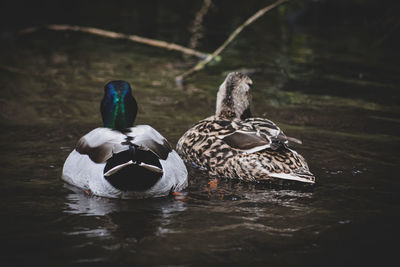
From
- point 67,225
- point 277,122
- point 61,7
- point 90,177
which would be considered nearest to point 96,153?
point 90,177

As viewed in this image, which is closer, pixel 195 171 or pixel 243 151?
pixel 243 151

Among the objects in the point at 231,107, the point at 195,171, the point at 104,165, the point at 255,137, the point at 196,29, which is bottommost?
the point at 195,171

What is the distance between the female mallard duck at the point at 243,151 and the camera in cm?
603

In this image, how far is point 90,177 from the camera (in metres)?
5.42

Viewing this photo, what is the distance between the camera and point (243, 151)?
20.6 feet

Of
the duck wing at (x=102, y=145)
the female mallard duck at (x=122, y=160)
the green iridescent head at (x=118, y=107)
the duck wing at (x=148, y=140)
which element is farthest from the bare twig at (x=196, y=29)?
the duck wing at (x=102, y=145)

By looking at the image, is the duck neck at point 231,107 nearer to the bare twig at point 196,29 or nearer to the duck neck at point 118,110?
the duck neck at point 118,110

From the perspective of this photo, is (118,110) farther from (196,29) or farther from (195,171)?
(196,29)

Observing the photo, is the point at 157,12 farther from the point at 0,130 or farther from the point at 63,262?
the point at 63,262

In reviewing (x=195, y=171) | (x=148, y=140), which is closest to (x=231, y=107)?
(x=195, y=171)

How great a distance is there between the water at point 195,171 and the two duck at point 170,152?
0.17 metres

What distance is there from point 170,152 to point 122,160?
99 centimetres

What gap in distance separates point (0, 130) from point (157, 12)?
44.2ft

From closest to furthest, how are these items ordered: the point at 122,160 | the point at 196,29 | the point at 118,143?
the point at 122,160 → the point at 118,143 → the point at 196,29
